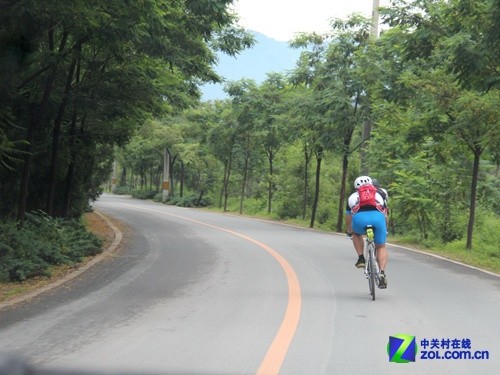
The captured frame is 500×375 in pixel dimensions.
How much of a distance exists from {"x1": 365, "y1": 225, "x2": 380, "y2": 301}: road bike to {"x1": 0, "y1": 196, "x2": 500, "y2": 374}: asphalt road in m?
0.31

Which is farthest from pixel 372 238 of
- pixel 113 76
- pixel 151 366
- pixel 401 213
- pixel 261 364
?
pixel 401 213

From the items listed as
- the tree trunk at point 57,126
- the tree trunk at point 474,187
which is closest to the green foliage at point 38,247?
the tree trunk at point 57,126

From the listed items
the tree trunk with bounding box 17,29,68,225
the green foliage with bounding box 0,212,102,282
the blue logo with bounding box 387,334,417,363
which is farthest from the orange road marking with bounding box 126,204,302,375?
the tree trunk with bounding box 17,29,68,225

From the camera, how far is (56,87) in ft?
49.9

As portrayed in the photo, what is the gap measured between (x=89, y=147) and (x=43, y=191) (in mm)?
2098

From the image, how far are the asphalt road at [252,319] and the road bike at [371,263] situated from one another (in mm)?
305

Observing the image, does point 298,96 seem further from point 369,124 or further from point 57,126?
point 57,126

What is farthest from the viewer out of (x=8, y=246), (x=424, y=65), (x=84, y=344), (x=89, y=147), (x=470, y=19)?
(x=89, y=147)

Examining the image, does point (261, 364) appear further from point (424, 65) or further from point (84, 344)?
point (424, 65)

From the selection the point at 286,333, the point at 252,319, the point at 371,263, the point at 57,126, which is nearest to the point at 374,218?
the point at 371,263

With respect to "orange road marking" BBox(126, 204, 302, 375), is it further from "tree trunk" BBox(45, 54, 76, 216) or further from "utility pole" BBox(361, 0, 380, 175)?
"utility pole" BBox(361, 0, 380, 175)

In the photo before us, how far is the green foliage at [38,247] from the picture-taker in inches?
398

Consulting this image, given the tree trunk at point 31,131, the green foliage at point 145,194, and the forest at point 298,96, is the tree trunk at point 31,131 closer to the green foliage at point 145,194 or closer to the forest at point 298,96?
the forest at point 298,96

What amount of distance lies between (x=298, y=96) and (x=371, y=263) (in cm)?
1925
